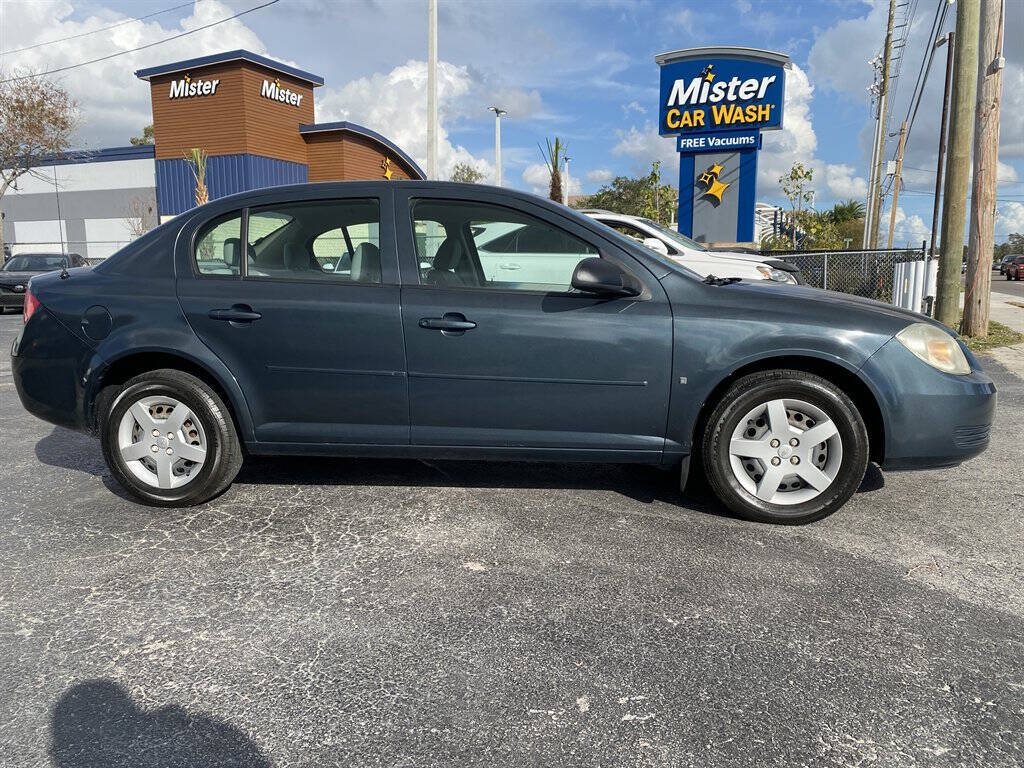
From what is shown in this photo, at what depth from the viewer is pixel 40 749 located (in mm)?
2045

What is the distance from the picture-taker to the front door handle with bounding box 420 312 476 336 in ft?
12.0

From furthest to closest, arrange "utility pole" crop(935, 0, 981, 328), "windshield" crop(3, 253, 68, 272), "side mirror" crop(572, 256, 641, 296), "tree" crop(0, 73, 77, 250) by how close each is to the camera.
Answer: "tree" crop(0, 73, 77, 250) < "windshield" crop(3, 253, 68, 272) < "utility pole" crop(935, 0, 981, 328) < "side mirror" crop(572, 256, 641, 296)

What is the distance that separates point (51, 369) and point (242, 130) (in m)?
31.9

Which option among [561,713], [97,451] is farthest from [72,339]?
[561,713]

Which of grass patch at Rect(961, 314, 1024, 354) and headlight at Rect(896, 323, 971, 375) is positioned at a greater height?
headlight at Rect(896, 323, 971, 375)

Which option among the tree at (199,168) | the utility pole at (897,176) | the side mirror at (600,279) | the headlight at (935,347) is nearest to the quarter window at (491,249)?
the side mirror at (600,279)

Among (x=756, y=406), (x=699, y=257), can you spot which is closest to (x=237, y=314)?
(x=756, y=406)

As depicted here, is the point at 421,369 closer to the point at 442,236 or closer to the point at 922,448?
the point at 442,236

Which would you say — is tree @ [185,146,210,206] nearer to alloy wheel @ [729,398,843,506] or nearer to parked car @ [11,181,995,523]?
parked car @ [11,181,995,523]

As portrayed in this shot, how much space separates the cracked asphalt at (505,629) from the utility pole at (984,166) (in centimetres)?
752

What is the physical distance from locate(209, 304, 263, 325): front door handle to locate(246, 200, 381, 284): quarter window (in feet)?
0.62

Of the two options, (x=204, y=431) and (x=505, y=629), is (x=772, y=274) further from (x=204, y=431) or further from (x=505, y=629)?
(x=505, y=629)

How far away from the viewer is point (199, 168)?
3103 cm

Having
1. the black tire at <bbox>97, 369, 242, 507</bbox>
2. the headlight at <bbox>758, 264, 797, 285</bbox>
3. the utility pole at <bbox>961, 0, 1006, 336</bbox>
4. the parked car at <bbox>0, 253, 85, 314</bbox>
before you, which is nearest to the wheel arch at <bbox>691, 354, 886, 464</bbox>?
the black tire at <bbox>97, 369, 242, 507</bbox>
